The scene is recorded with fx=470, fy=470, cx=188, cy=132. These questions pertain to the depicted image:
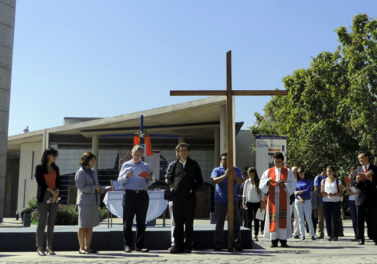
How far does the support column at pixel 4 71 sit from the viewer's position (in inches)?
901

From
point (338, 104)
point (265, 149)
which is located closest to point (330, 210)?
point (265, 149)

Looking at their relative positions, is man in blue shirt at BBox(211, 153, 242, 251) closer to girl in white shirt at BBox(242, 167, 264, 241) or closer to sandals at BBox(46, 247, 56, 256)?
sandals at BBox(46, 247, 56, 256)

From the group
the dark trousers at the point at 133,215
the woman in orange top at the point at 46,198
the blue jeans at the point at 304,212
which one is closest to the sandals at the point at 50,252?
the woman in orange top at the point at 46,198

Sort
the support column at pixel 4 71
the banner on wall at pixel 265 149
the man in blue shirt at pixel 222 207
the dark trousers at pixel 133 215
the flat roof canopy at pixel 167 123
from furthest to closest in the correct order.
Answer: the flat roof canopy at pixel 167 123
the support column at pixel 4 71
the banner on wall at pixel 265 149
the man in blue shirt at pixel 222 207
the dark trousers at pixel 133 215

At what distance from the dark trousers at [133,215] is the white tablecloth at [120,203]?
8.35 feet

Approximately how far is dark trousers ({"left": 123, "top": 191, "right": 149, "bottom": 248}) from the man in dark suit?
14.8ft

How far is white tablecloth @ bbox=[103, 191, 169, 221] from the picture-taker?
10.5 meters

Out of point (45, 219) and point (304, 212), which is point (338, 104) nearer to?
point (304, 212)

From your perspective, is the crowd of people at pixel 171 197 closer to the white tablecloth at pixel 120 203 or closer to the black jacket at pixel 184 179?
the black jacket at pixel 184 179

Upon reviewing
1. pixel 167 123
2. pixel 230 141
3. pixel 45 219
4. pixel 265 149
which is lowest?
pixel 45 219

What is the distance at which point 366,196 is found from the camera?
31.7 feet

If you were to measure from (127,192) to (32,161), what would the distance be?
109 feet

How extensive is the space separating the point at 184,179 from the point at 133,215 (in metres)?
1.06

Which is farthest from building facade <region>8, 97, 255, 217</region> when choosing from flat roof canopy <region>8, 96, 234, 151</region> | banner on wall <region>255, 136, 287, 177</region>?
banner on wall <region>255, 136, 287, 177</region>
